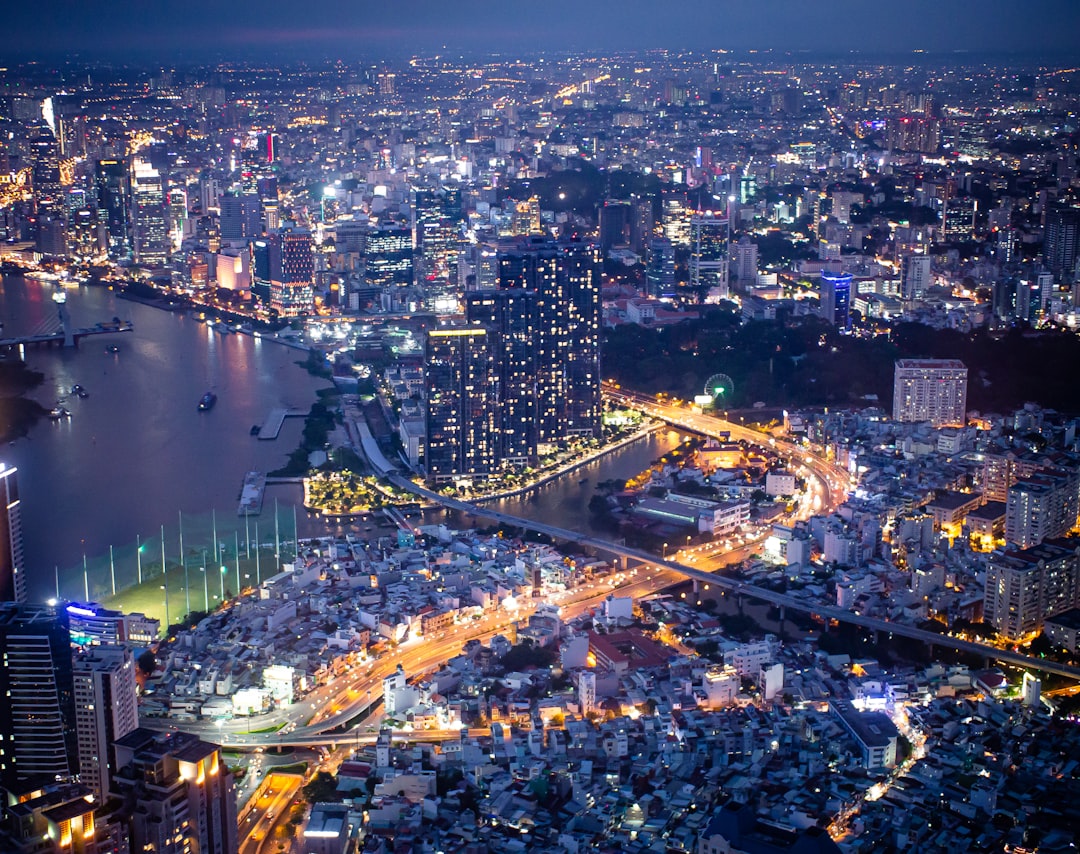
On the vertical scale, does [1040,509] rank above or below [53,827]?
below

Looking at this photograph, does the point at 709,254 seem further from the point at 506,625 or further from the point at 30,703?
the point at 30,703

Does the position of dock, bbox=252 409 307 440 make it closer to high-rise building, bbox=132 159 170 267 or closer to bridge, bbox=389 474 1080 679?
bridge, bbox=389 474 1080 679

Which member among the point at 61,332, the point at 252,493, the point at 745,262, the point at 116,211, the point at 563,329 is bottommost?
the point at 252,493

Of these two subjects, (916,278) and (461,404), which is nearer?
(461,404)

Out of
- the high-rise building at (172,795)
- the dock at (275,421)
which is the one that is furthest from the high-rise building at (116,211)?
the high-rise building at (172,795)

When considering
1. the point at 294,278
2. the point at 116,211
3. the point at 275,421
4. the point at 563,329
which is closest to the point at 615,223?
the point at 294,278

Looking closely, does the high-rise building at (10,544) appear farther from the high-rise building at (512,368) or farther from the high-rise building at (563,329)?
the high-rise building at (563,329)

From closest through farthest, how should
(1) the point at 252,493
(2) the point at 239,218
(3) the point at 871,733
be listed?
(3) the point at 871,733, (1) the point at 252,493, (2) the point at 239,218
